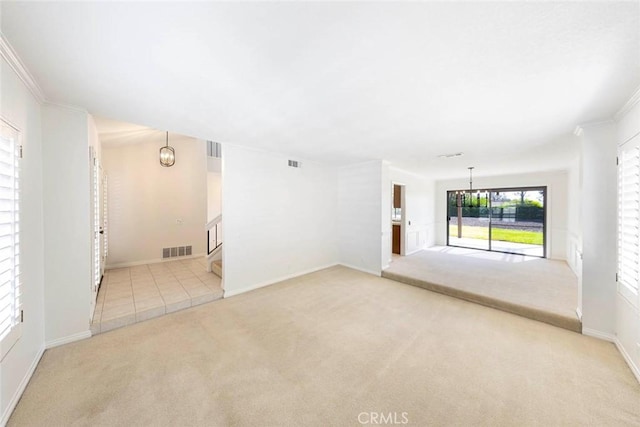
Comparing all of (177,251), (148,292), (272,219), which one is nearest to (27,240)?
(148,292)

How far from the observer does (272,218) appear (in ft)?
14.5

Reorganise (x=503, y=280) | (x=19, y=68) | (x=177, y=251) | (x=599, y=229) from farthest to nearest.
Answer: (x=177, y=251), (x=503, y=280), (x=599, y=229), (x=19, y=68)

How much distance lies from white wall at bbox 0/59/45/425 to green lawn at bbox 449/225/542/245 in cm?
966

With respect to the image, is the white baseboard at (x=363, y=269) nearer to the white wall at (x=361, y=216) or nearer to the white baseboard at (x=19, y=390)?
the white wall at (x=361, y=216)

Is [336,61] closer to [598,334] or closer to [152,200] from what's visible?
[598,334]

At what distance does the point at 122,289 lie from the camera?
3.69 metres

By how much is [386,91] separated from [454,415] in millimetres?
2642

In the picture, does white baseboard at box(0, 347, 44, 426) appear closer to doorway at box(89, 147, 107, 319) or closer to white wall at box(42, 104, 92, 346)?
white wall at box(42, 104, 92, 346)

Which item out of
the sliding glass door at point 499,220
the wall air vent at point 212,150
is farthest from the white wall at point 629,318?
the wall air vent at point 212,150

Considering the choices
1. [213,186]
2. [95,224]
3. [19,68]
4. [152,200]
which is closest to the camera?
[19,68]

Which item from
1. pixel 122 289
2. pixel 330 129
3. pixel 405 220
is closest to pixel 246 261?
pixel 122 289

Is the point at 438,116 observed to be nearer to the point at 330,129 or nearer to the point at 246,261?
the point at 330,129

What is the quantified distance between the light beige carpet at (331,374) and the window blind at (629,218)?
0.89m

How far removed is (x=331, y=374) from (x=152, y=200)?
583 cm
